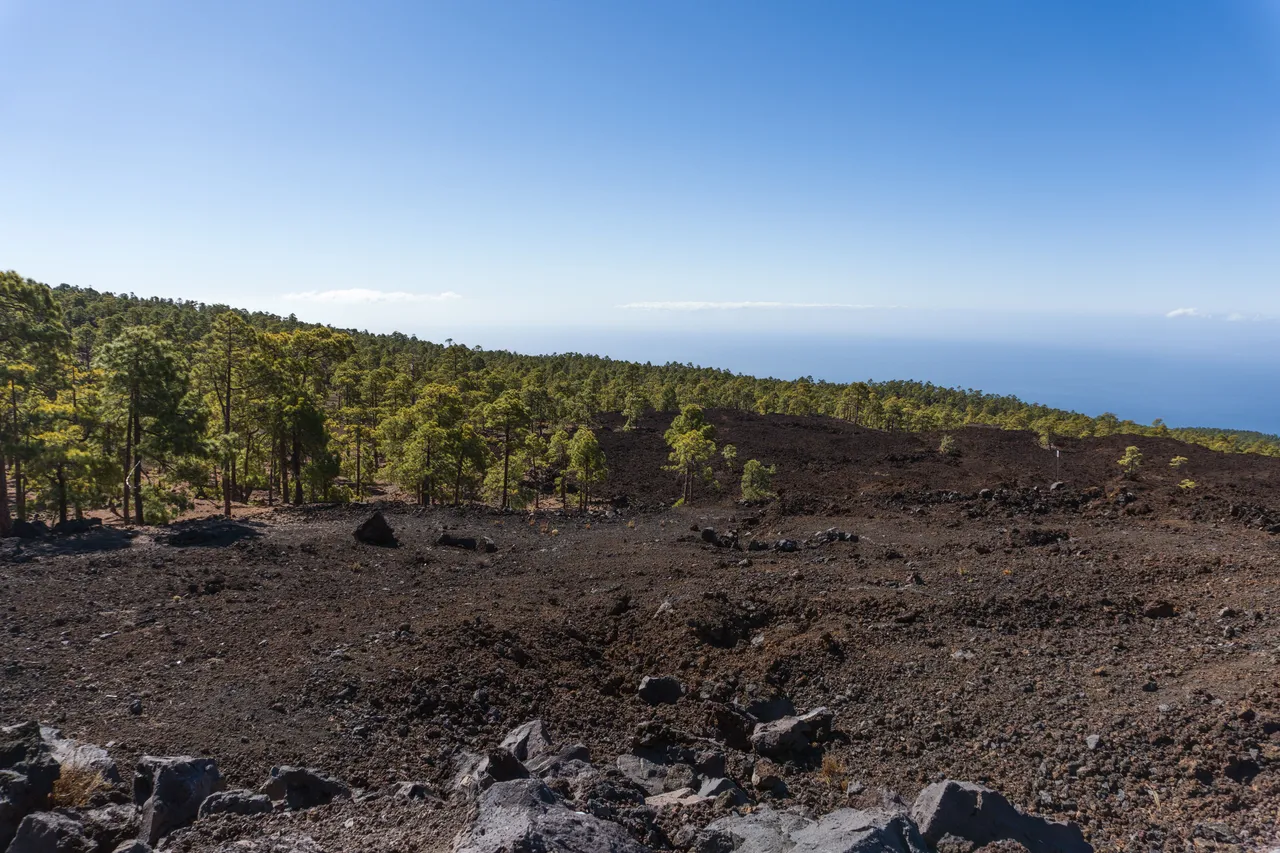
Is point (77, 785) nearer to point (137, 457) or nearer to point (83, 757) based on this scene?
point (83, 757)

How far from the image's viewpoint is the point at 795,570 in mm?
16016

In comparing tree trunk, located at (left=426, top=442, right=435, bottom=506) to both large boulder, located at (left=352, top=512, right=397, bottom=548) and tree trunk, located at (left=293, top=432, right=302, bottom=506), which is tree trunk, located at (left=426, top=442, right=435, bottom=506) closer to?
tree trunk, located at (left=293, top=432, right=302, bottom=506)

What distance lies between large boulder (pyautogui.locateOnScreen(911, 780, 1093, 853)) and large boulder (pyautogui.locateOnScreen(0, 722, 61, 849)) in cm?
879

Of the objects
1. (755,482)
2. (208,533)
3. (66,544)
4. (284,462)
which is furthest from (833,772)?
(284,462)

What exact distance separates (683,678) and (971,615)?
606 centimetres

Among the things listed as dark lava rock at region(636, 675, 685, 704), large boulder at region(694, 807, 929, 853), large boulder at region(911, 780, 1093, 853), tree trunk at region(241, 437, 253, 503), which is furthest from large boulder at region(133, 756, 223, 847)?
tree trunk at region(241, 437, 253, 503)

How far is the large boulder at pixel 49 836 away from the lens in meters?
5.34

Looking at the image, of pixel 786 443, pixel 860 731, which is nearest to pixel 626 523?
pixel 860 731

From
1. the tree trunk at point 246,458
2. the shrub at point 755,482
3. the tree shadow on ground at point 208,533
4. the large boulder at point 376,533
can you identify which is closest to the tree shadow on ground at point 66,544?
the tree shadow on ground at point 208,533

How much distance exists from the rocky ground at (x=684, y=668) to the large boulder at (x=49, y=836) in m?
0.99

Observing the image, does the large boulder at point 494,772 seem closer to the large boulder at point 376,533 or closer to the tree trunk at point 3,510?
the large boulder at point 376,533

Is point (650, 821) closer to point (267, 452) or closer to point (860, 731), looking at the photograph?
point (860, 731)

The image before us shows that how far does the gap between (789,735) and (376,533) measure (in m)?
14.7

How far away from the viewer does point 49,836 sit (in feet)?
17.8
